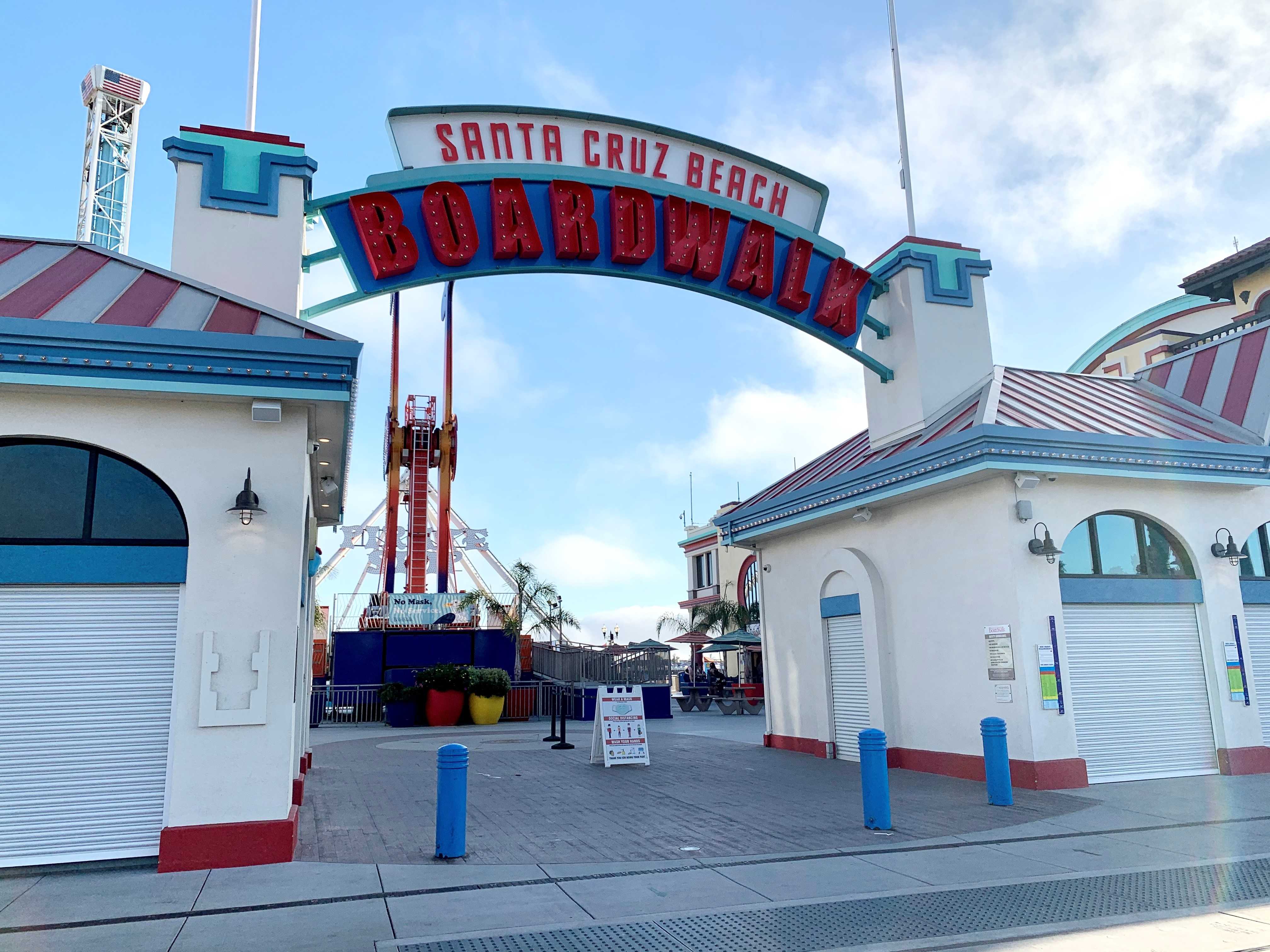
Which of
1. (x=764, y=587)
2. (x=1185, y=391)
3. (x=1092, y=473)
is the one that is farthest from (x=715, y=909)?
(x=1185, y=391)

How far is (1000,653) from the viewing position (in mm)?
12383

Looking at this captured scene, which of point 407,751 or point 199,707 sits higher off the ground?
point 199,707

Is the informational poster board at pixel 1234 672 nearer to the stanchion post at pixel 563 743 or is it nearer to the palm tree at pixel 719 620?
→ the stanchion post at pixel 563 743

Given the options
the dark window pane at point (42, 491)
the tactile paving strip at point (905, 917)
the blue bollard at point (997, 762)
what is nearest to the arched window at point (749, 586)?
the blue bollard at point (997, 762)

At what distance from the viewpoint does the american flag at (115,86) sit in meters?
55.5

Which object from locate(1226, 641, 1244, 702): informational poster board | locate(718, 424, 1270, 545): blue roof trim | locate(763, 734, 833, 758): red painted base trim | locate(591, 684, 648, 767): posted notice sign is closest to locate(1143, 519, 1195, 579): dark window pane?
locate(718, 424, 1270, 545): blue roof trim

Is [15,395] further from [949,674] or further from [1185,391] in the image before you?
[1185,391]

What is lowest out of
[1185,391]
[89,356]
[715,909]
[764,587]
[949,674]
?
[715,909]

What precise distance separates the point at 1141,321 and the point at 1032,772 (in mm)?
23258

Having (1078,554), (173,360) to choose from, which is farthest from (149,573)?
(1078,554)

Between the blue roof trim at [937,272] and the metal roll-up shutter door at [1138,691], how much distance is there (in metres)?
5.68

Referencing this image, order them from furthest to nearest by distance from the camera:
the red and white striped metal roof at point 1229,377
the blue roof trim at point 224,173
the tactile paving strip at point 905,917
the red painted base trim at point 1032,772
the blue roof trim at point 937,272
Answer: the blue roof trim at point 937,272, the red and white striped metal roof at point 1229,377, the red painted base trim at point 1032,772, the blue roof trim at point 224,173, the tactile paving strip at point 905,917

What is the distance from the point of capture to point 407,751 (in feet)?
59.2

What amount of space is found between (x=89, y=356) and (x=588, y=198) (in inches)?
291
